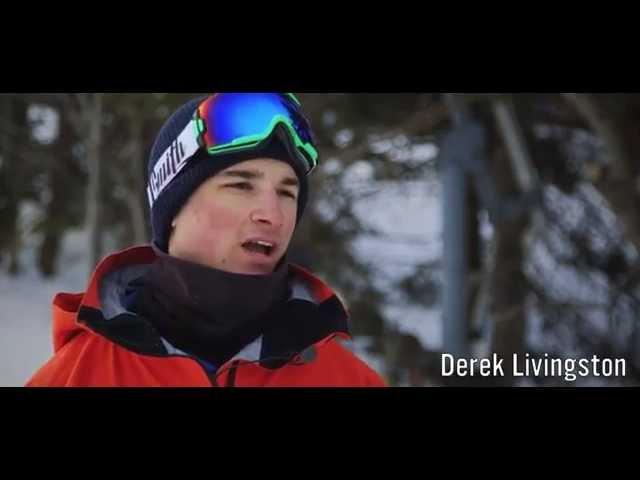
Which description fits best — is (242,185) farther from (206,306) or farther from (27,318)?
(27,318)

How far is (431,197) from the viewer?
2.49 metres

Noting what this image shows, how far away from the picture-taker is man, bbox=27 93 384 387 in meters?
1.53

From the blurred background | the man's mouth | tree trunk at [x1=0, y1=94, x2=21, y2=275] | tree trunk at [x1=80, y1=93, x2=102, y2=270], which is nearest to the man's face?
the man's mouth

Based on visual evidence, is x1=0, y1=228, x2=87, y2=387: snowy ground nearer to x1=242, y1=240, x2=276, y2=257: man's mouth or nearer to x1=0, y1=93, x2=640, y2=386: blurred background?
x1=0, y1=93, x2=640, y2=386: blurred background

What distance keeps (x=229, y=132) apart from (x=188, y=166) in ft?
0.30

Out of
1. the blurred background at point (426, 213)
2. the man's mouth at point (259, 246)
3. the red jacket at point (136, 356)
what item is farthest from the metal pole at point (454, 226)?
the man's mouth at point (259, 246)

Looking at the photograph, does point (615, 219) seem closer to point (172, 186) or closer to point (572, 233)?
point (572, 233)

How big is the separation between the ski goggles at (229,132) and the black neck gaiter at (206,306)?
0.48 ft

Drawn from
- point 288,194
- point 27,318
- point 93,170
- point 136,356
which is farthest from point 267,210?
point 93,170

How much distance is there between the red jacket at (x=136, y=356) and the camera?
1481mm

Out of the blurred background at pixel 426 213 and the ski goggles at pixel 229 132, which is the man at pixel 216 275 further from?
the blurred background at pixel 426 213

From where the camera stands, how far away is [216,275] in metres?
1.56

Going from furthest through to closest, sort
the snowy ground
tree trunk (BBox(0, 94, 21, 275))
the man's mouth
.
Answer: tree trunk (BBox(0, 94, 21, 275)) → the snowy ground → the man's mouth
